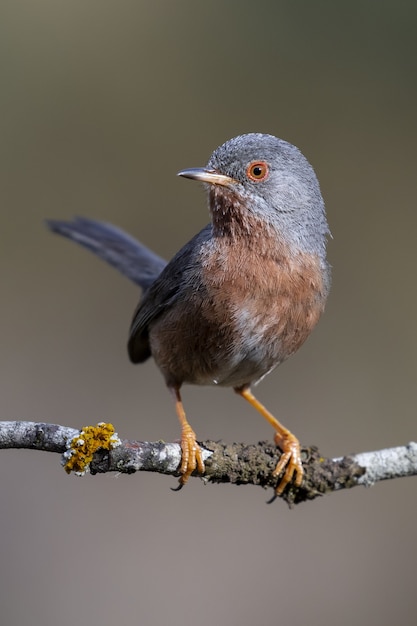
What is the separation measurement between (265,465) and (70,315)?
4586mm

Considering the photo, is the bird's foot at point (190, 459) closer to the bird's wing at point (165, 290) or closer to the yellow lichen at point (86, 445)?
the yellow lichen at point (86, 445)

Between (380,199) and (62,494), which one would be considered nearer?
(62,494)

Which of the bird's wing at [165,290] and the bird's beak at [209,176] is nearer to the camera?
the bird's beak at [209,176]

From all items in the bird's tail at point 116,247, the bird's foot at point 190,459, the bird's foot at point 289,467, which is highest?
the bird's tail at point 116,247

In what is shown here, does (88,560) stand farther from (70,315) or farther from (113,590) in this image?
(70,315)

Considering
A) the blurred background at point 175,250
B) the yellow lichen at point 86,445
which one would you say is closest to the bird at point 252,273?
the yellow lichen at point 86,445

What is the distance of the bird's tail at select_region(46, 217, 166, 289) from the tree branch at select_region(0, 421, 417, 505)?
2.42 metres

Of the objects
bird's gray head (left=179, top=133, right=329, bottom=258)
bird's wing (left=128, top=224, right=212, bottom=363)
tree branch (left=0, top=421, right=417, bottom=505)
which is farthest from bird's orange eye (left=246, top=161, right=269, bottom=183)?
tree branch (left=0, top=421, right=417, bottom=505)

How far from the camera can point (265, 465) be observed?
4297mm

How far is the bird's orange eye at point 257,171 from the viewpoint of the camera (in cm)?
468

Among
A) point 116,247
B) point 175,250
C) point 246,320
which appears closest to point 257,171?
point 246,320
